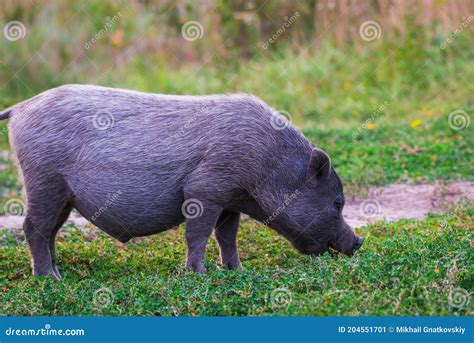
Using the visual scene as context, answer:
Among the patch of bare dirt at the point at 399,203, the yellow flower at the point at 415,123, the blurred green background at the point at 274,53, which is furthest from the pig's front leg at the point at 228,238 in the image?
the yellow flower at the point at 415,123

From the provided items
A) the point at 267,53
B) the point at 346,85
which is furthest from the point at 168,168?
the point at 267,53

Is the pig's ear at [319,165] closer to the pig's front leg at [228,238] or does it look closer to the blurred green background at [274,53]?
the pig's front leg at [228,238]

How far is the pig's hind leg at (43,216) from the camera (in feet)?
22.6

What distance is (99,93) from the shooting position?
23.1 ft

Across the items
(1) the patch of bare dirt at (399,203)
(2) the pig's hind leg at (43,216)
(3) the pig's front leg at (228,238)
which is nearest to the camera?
(2) the pig's hind leg at (43,216)

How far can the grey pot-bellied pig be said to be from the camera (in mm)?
6699

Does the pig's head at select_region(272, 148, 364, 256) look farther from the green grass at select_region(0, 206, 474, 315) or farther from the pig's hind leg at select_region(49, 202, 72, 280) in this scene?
the pig's hind leg at select_region(49, 202, 72, 280)

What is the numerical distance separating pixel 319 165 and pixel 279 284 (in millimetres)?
1370

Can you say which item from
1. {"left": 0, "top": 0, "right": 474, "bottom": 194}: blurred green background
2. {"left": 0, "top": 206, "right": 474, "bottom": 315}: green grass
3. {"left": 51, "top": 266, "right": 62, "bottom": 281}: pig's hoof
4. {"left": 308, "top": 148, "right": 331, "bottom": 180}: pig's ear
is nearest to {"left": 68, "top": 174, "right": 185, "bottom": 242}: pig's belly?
{"left": 0, "top": 206, "right": 474, "bottom": 315}: green grass

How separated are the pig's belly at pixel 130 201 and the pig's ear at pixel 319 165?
115 cm

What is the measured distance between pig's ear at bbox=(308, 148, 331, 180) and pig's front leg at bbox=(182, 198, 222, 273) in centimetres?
88

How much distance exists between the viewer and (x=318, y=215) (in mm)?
7000

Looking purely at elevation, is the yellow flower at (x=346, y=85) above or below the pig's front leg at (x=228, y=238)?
above

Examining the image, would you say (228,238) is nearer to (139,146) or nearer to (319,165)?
(319,165)
